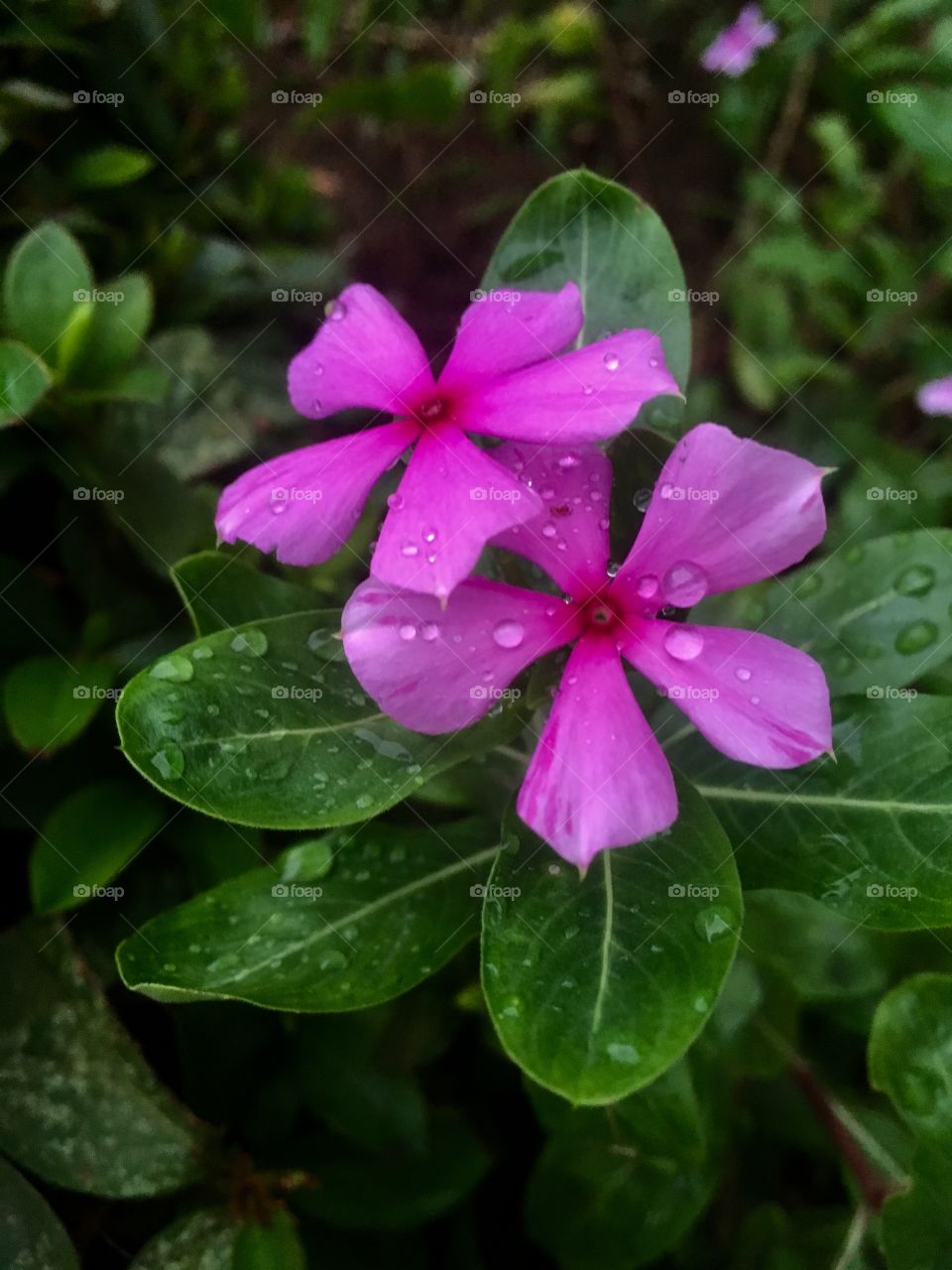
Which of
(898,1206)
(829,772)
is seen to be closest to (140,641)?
(829,772)

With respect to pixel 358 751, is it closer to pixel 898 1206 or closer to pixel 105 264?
pixel 898 1206

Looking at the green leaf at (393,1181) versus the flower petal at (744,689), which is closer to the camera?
the flower petal at (744,689)
